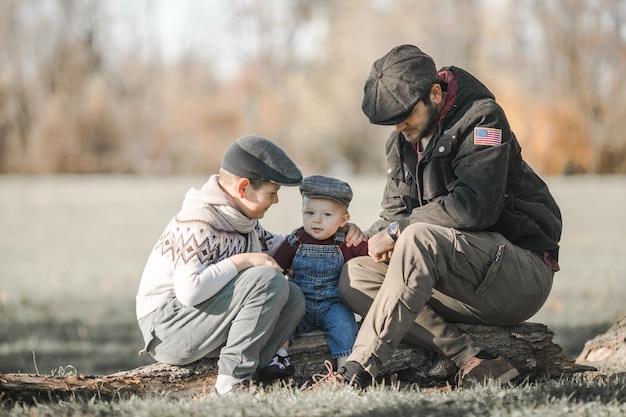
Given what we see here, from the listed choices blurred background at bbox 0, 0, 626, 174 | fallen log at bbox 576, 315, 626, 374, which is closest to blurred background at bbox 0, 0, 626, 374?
blurred background at bbox 0, 0, 626, 174

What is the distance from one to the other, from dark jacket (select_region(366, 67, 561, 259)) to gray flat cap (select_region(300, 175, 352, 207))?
1.32 ft

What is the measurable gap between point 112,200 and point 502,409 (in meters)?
24.9

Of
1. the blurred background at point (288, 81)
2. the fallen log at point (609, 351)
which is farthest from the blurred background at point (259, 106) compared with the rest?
the fallen log at point (609, 351)

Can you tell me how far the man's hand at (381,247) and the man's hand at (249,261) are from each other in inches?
22.5

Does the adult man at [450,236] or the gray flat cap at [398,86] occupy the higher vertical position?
the gray flat cap at [398,86]

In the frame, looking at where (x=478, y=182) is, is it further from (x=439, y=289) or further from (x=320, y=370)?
(x=320, y=370)

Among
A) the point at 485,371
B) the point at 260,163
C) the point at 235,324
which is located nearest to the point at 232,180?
the point at 260,163

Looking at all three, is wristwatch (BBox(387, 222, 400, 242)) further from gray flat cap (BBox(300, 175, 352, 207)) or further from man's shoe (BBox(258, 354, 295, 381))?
man's shoe (BBox(258, 354, 295, 381))

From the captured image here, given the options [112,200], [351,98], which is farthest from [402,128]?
[351,98]

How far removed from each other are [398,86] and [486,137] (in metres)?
0.56

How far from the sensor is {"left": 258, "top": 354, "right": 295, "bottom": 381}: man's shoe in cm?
418

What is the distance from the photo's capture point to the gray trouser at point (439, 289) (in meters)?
4.00

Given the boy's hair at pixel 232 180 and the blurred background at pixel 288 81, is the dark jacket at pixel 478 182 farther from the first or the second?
the blurred background at pixel 288 81

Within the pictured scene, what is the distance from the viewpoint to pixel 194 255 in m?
4.10
